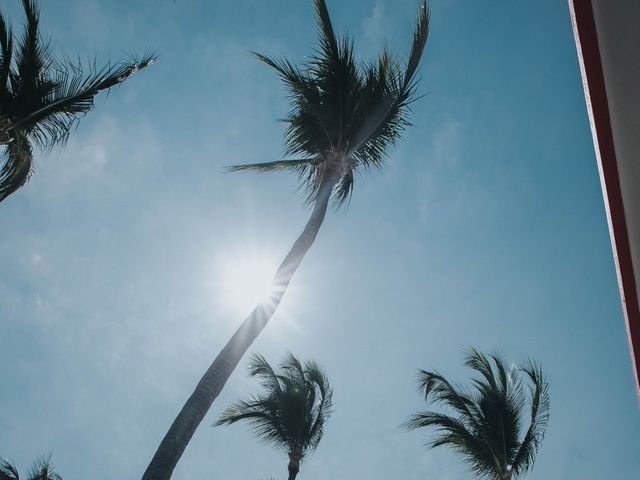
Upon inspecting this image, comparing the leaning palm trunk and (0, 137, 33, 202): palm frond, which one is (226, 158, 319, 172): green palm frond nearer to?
(0, 137, 33, 202): palm frond

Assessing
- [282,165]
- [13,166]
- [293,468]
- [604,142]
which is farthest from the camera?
[293,468]

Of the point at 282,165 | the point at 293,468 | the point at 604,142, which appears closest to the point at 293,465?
the point at 293,468

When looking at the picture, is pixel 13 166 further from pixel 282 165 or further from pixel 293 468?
pixel 293 468

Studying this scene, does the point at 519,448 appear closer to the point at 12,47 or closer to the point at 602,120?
the point at 602,120

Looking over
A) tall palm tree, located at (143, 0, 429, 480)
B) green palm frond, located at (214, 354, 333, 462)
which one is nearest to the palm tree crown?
tall palm tree, located at (143, 0, 429, 480)

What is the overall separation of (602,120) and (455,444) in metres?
12.0

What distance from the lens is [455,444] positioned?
12633 mm

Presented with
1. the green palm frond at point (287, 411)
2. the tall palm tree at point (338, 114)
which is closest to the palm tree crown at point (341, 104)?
the tall palm tree at point (338, 114)

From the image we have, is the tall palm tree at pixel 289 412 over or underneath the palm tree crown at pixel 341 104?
underneath

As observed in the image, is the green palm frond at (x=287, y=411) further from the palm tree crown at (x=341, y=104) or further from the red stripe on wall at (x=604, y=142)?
the red stripe on wall at (x=604, y=142)

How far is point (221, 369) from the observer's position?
5.94 metres

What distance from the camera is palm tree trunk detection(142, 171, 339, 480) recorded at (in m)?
4.95

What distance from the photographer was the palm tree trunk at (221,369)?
16.3ft

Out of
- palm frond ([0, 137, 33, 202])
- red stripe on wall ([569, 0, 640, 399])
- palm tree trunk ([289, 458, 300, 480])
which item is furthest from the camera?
palm tree trunk ([289, 458, 300, 480])
